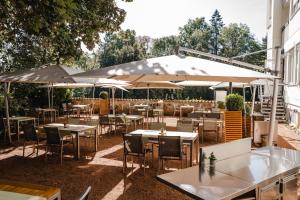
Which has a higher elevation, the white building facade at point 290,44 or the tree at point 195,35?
the tree at point 195,35

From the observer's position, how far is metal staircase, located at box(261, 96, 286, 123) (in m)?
16.3

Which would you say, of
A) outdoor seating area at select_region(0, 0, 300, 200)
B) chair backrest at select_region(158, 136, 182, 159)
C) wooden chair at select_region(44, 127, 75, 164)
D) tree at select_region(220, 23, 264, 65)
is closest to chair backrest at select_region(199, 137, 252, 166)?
outdoor seating area at select_region(0, 0, 300, 200)

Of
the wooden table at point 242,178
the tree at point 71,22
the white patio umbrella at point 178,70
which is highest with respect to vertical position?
the tree at point 71,22

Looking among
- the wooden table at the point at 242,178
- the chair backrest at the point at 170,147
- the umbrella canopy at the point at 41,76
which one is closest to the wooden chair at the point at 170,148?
the chair backrest at the point at 170,147

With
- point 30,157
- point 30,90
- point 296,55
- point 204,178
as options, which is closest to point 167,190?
point 204,178

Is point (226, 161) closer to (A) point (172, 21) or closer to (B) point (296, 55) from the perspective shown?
(B) point (296, 55)

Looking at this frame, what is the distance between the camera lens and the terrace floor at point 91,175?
212 inches

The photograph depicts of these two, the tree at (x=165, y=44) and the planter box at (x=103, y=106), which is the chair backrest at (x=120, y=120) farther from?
the tree at (x=165, y=44)

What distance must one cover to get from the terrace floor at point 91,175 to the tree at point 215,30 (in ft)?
125

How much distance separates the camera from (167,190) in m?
5.52

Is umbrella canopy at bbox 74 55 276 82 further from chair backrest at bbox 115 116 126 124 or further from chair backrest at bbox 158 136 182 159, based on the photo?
chair backrest at bbox 115 116 126 124

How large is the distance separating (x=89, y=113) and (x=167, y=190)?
15.4m

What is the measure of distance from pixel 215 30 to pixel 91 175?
140 feet

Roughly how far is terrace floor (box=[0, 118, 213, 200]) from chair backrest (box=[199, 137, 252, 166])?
161 centimetres
